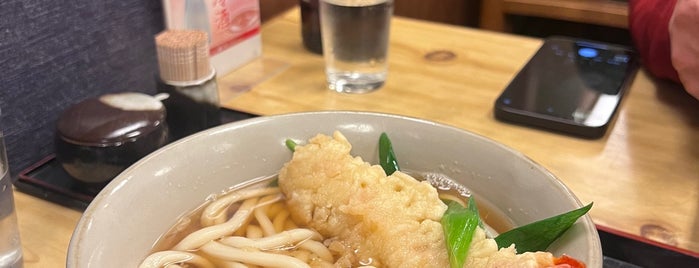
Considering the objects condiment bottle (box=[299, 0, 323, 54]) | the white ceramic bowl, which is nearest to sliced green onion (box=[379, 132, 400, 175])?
the white ceramic bowl

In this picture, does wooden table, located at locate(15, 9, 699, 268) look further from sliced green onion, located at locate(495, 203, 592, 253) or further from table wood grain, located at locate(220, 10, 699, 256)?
sliced green onion, located at locate(495, 203, 592, 253)

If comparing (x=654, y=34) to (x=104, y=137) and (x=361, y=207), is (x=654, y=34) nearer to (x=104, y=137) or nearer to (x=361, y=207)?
(x=361, y=207)

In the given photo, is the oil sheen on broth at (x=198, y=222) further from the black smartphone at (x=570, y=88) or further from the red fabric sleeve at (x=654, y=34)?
the red fabric sleeve at (x=654, y=34)

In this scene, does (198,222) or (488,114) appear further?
(488,114)

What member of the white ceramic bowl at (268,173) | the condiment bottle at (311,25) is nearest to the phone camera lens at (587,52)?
the condiment bottle at (311,25)

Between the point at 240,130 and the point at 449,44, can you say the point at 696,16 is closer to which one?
the point at 449,44

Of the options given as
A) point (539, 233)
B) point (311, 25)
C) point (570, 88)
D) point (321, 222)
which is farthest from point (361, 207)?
point (311, 25)

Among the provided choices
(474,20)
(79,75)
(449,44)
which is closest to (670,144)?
(449,44)
